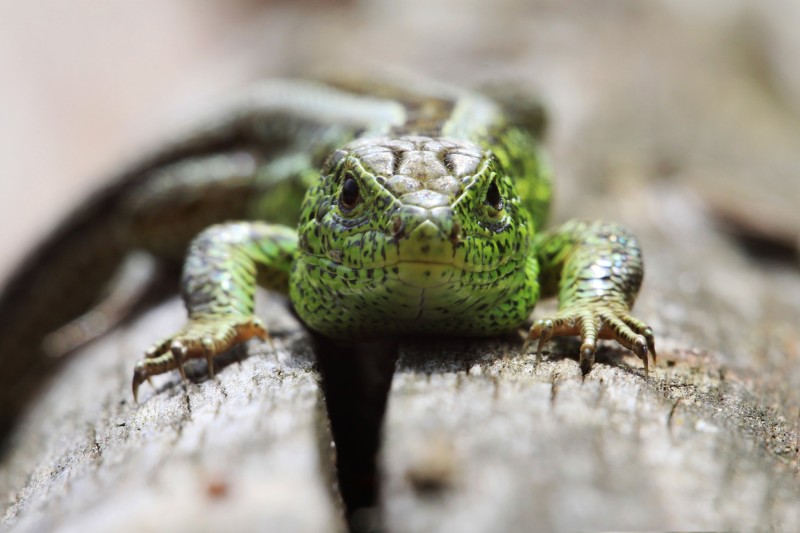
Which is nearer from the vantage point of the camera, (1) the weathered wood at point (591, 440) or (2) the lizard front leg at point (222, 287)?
(1) the weathered wood at point (591, 440)

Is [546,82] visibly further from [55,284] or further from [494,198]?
[55,284]

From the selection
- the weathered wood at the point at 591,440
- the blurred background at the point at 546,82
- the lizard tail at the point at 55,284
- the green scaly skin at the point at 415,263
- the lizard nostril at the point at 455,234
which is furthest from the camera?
the blurred background at the point at 546,82

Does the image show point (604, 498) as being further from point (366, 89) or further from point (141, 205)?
point (141, 205)

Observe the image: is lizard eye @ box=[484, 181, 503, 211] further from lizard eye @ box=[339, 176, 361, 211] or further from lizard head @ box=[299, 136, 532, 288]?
lizard eye @ box=[339, 176, 361, 211]

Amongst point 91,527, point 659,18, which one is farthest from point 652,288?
point 659,18

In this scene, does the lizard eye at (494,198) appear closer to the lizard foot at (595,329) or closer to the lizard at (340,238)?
the lizard at (340,238)

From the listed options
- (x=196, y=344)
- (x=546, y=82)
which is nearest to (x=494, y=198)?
(x=196, y=344)

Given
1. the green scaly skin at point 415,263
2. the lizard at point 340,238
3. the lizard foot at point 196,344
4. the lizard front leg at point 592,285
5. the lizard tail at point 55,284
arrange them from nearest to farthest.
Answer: the green scaly skin at point 415,263, the lizard at point 340,238, the lizard front leg at point 592,285, the lizard foot at point 196,344, the lizard tail at point 55,284

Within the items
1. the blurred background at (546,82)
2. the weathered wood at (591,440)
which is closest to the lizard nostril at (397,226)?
the weathered wood at (591,440)
